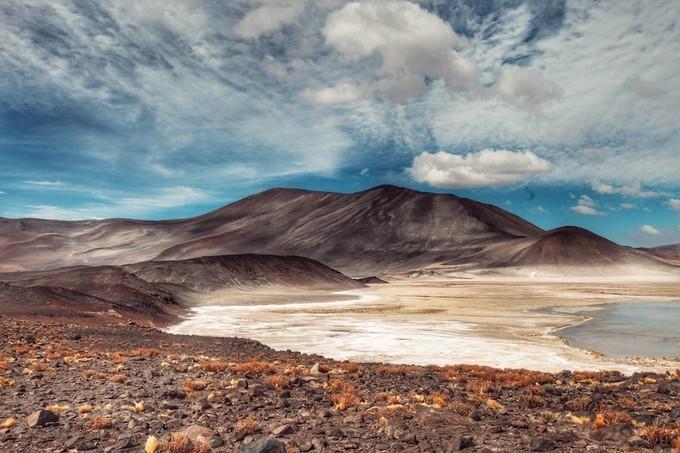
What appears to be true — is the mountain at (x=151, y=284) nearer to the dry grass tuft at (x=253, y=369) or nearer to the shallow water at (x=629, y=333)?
the dry grass tuft at (x=253, y=369)

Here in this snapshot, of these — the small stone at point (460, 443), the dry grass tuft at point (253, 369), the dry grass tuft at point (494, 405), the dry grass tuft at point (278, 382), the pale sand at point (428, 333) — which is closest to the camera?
the small stone at point (460, 443)

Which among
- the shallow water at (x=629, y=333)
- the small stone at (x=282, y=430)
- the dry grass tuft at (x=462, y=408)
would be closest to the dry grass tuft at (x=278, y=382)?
the small stone at (x=282, y=430)

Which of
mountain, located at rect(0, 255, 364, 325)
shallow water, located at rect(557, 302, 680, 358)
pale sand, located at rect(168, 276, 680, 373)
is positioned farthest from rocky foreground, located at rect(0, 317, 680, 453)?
mountain, located at rect(0, 255, 364, 325)

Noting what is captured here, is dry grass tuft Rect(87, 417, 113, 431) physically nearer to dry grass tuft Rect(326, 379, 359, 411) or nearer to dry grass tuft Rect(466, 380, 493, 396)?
dry grass tuft Rect(326, 379, 359, 411)

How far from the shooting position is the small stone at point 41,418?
10344 mm

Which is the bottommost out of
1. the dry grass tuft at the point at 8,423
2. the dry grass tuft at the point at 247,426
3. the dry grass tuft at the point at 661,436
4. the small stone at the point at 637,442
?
the dry grass tuft at the point at 8,423

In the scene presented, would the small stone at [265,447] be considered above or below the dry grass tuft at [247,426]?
above

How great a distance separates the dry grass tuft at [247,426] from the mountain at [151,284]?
37648 millimetres

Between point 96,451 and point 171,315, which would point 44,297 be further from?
point 96,451

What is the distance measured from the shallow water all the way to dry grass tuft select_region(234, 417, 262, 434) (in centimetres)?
2620

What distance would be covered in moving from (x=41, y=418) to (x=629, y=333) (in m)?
42.1

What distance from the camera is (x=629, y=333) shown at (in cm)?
4041

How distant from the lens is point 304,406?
12.4 m

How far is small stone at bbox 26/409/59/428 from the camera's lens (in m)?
10.3
